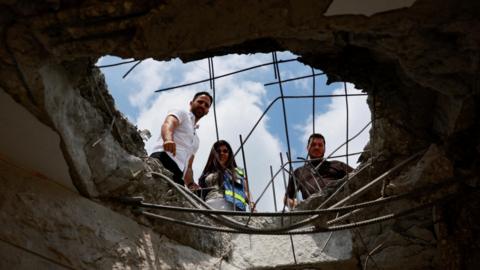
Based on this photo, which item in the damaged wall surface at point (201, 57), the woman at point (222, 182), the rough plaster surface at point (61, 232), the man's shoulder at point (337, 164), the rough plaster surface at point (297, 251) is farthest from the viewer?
the man's shoulder at point (337, 164)

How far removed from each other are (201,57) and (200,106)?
1498 millimetres

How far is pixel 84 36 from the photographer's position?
219 centimetres

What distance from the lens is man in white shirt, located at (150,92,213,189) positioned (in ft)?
11.5

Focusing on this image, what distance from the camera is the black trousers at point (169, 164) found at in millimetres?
3490

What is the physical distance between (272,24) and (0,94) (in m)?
1.19

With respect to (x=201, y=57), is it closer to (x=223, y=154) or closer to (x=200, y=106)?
(x=200, y=106)

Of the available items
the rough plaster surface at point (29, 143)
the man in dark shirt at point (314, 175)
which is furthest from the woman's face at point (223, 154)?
the rough plaster surface at point (29, 143)

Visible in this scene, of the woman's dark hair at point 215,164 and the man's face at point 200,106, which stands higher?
the man's face at point 200,106

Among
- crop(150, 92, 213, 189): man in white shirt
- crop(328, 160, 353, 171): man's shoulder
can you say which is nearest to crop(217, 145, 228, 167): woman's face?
crop(150, 92, 213, 189): man in white shirt

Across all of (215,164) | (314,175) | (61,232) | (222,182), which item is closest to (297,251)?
(314,175)

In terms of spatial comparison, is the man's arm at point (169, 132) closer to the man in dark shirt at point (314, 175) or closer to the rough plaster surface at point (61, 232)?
the rough plaster surface at point (61, 232)

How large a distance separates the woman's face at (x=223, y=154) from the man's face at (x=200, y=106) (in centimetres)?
31

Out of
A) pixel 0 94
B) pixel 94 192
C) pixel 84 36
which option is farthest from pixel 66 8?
pixel 94 192

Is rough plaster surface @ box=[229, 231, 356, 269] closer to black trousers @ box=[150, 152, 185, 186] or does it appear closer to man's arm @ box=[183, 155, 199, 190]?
black trousers @ box=[150, 152, 185, 186]
